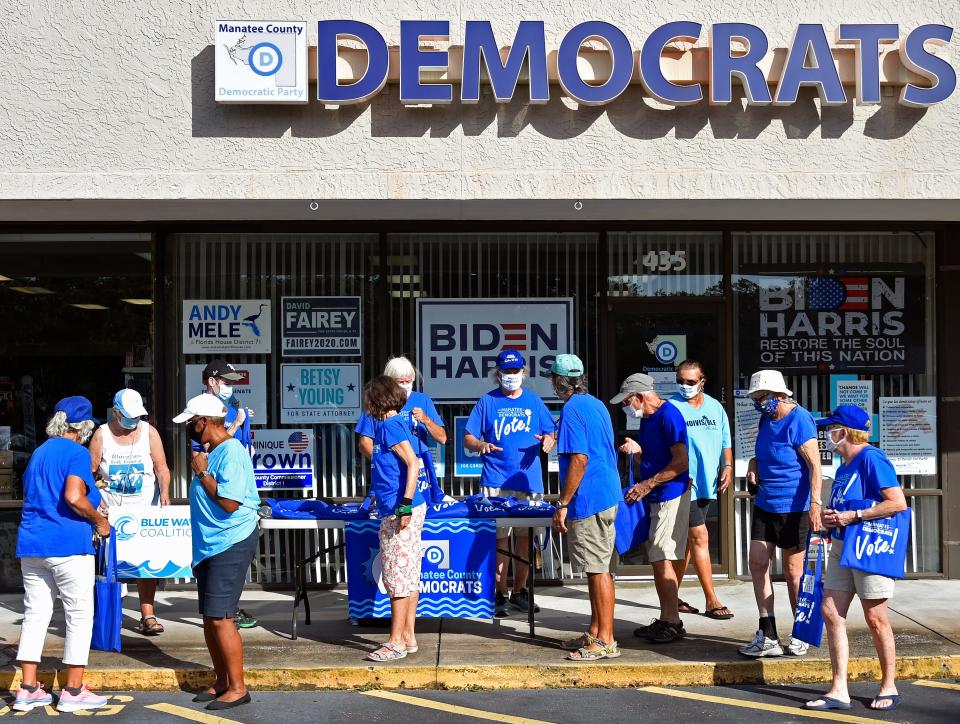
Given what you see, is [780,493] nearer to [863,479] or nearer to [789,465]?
[789,465]

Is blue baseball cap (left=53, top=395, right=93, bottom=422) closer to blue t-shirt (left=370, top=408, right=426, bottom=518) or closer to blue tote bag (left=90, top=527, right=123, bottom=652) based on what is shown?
blue tote bag (left=90, top=527, right=123, bottom=652)

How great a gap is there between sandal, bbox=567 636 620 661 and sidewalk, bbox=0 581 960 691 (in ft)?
0.25

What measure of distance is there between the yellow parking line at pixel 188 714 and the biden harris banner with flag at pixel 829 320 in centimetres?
577

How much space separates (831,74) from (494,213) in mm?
2955

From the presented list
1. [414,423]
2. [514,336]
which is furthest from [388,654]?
[514,336]

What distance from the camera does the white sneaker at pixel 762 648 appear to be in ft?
23.0

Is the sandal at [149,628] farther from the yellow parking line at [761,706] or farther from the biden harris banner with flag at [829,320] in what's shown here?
the biden harris banner with flag at [829,320]

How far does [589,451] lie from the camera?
275 inches

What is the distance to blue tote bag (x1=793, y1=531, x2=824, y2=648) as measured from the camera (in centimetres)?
632

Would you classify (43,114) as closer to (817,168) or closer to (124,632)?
(124,632)

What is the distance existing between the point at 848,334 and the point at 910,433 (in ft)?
3.57

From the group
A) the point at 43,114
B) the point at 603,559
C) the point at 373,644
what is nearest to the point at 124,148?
the point at 43,114

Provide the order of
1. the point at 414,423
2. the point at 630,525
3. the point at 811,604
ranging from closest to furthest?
the point at 811,604
the point at 630,525
the point at 414,423

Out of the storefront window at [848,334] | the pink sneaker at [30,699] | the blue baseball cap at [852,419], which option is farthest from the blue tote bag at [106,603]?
the storefront window at [848,334]
